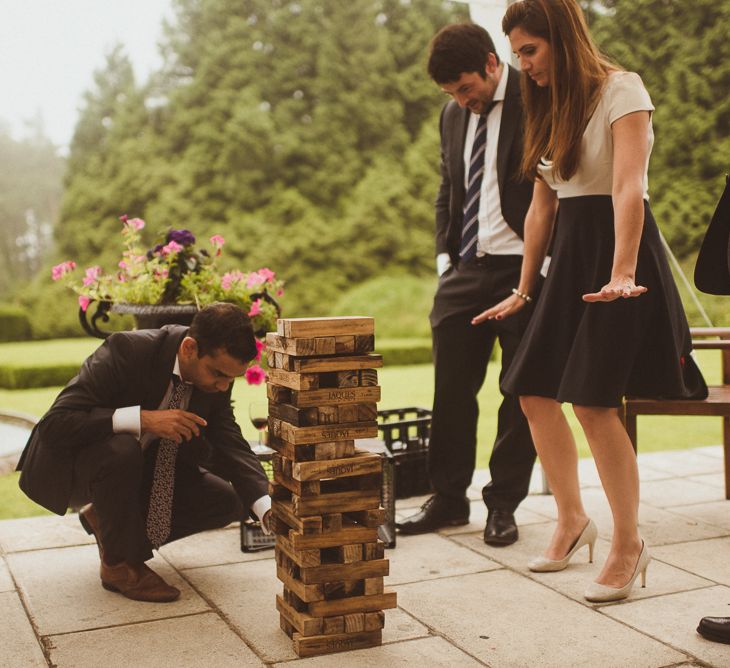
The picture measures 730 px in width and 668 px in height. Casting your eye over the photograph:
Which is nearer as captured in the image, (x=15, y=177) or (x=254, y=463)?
(x=254, y=463)

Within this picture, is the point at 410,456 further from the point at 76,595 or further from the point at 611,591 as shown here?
the point at 76,595

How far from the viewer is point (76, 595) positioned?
2.84 meters

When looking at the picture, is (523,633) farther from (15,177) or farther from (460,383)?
(15,177)

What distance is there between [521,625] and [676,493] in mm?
1863

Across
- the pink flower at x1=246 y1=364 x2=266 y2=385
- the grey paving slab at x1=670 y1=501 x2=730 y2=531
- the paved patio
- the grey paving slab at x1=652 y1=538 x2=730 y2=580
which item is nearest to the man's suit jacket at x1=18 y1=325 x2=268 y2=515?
the paved patio

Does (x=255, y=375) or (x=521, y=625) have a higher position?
(x=255, y=375)

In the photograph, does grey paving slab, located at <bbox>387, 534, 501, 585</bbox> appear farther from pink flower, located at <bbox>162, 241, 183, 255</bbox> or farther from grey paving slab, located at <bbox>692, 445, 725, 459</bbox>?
grey paving slab, located at <bbox>692, 445, 725, 459</bbox>

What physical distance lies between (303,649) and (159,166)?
1681 centimetres

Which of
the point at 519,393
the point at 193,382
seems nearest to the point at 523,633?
the point at 519,393

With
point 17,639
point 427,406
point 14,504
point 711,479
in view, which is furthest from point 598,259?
point 427,406

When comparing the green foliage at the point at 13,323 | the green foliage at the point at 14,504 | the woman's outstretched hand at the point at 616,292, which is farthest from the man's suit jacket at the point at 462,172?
the green foliage at the point at 13,323

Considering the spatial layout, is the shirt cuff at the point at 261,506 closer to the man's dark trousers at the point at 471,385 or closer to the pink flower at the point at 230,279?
the man's dark trousers at the point at 471,385

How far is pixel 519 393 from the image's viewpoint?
9.38 ft

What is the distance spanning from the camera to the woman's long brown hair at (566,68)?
8.56 feet
